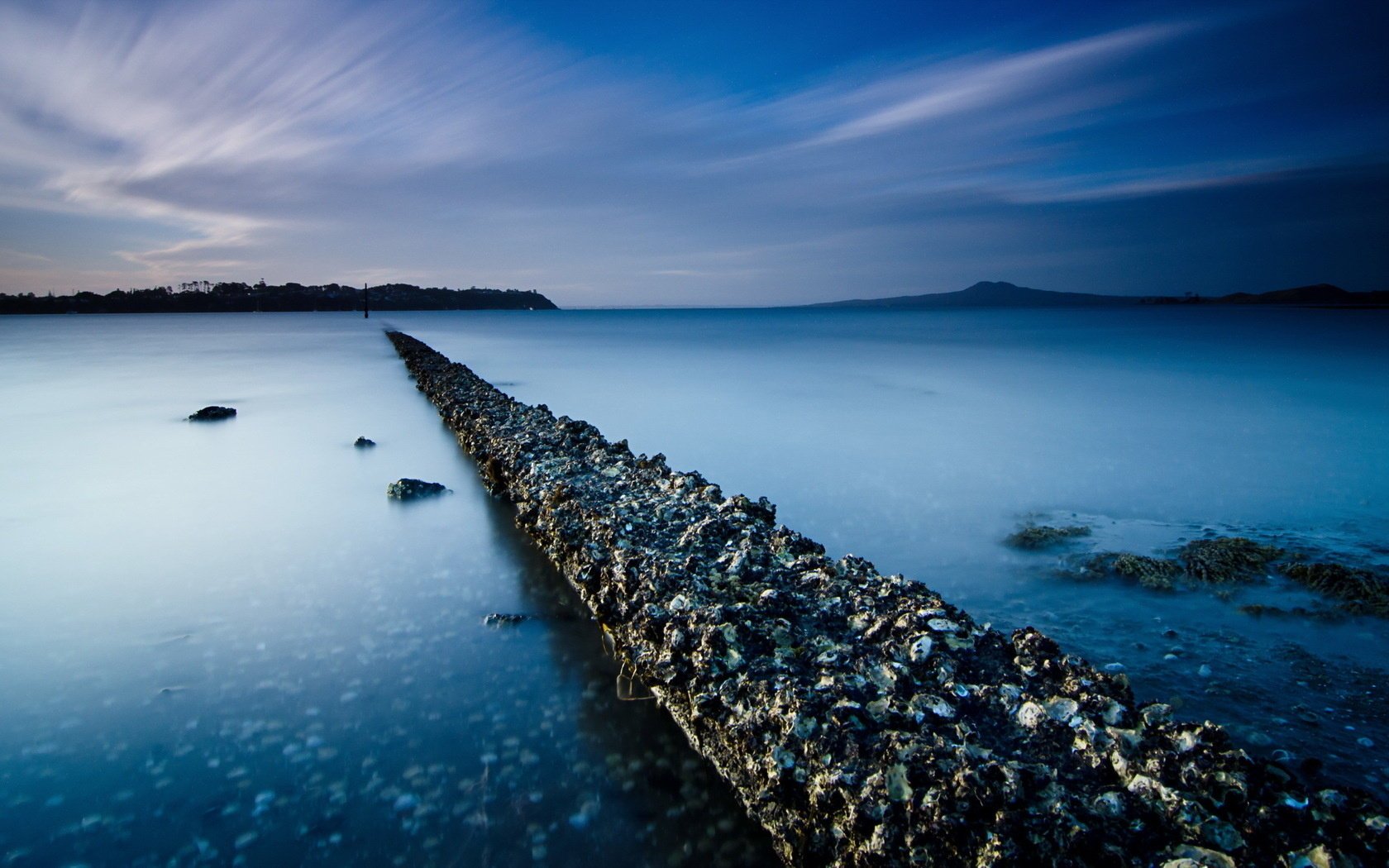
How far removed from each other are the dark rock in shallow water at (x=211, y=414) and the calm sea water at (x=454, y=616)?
0.53 metres

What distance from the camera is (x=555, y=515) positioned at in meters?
6.05

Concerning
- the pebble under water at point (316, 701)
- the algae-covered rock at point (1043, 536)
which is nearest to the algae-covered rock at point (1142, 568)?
the algae-covered rock at point (1043, 536)

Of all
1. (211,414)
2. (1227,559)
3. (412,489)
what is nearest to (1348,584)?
(1227,559)

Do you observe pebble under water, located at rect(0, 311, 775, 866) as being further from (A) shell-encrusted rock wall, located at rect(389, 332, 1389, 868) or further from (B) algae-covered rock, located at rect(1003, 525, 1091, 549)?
(B) algae-covered rock, located at rect(1003, 525, 1091, 549)

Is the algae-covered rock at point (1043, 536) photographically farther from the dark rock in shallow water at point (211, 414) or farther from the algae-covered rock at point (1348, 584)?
the dark rock in shallow water at point (211, 414)

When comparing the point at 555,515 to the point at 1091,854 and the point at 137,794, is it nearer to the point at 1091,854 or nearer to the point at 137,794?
the point at 137,794

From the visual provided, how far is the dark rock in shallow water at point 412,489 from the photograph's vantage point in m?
8.31

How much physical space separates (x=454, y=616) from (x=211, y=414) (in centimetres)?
1277

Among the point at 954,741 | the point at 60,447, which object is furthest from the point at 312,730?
the point at 60,447

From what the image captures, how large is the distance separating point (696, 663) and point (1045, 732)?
147 centimetres

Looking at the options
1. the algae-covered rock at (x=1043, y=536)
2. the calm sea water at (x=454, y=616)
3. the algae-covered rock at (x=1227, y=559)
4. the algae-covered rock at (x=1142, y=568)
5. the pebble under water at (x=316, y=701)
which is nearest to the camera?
the pebble under water at (x=316, y=701)

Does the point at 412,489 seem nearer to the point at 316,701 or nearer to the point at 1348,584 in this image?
the point at 316,701

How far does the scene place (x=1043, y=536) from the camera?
22.4 feet

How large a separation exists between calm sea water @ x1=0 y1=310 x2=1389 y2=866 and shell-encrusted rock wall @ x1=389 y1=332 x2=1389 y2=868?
1.31ft
